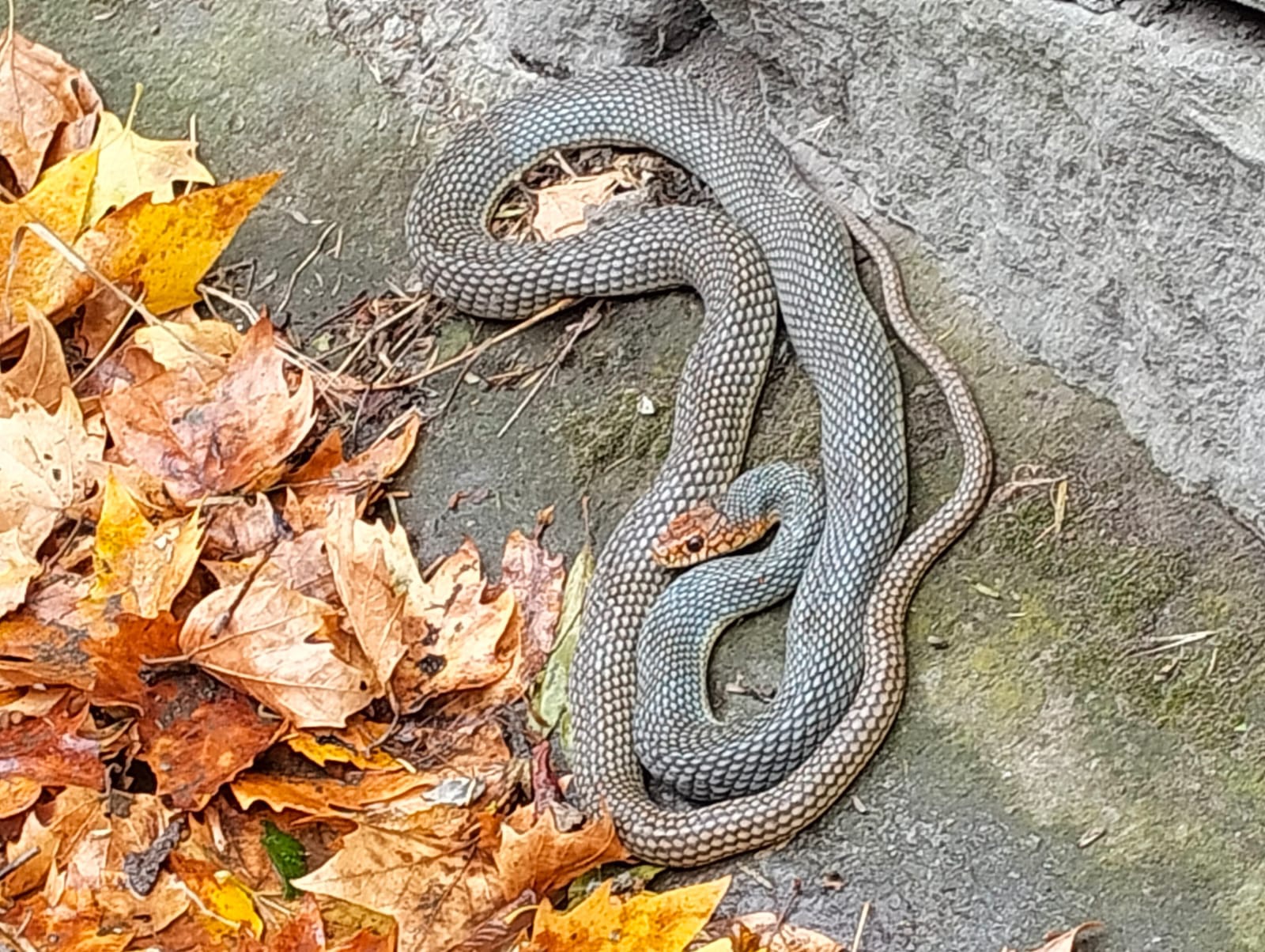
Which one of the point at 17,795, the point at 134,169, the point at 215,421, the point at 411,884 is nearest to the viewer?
the point at 411,884

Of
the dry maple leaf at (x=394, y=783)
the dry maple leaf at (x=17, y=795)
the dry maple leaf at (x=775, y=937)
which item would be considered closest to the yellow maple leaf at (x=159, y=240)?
the dry maple leaf at (x=17, y=795)

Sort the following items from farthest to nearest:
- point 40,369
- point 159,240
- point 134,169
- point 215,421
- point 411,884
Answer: point 134,169 → point 159,240 → point 40,369 → point 215,421 → point 411,884

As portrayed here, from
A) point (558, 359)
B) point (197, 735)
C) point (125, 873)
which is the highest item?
point (558, 359)

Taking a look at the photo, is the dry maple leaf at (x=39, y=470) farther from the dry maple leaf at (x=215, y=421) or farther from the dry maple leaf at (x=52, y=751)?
the dry maple leaf at (x=52, y=751)

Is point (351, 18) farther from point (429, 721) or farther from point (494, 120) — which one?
point (429, 721)

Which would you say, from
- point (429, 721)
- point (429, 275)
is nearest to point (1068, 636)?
point (429, 721)

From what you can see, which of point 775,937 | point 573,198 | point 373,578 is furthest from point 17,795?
point 573,198

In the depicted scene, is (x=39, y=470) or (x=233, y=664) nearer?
(x=233, y=664)

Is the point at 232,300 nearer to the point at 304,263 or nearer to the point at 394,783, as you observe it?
the point at 304,263

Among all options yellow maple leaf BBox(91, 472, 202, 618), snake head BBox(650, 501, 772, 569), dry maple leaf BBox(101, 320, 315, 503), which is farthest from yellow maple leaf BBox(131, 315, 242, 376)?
snake head BBox(650, 501, 772, 569)
